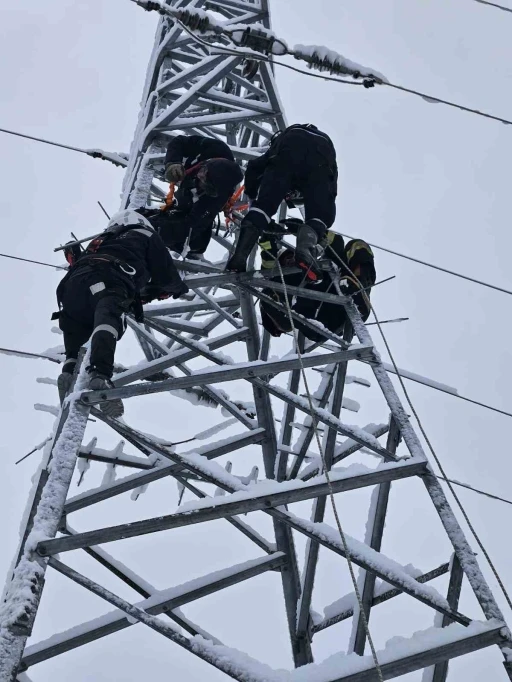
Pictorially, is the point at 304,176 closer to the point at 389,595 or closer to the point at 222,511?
the point at 389,595

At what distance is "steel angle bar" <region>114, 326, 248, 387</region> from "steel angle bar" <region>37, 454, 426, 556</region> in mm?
1778

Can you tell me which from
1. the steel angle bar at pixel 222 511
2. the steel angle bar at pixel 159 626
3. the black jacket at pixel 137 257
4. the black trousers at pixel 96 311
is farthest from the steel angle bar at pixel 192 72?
the steel angle bar at pixel 159 626

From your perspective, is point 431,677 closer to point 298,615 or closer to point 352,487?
point 352,487

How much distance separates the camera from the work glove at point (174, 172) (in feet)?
23.9

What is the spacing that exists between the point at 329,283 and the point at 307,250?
1.10 m

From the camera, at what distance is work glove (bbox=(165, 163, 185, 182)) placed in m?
7.27

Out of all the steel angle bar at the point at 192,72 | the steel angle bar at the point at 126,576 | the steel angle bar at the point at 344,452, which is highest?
the steel angle bar at the point at 192,72

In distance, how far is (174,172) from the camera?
7.30 meters

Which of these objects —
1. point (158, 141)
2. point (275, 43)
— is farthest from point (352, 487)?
point (158, 141)

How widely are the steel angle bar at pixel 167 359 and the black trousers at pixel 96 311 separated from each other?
1.33 ft

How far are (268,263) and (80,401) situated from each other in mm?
3092

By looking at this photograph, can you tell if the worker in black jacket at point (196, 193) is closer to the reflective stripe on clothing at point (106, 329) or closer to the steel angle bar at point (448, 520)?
the reflective stripe on clothing at point (106, 329)

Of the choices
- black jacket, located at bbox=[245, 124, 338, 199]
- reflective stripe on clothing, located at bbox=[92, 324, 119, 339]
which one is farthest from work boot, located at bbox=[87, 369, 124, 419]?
black jacket, located at bbox=[245, 124, 338, 199]

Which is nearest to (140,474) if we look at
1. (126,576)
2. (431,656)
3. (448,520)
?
(126,576)
